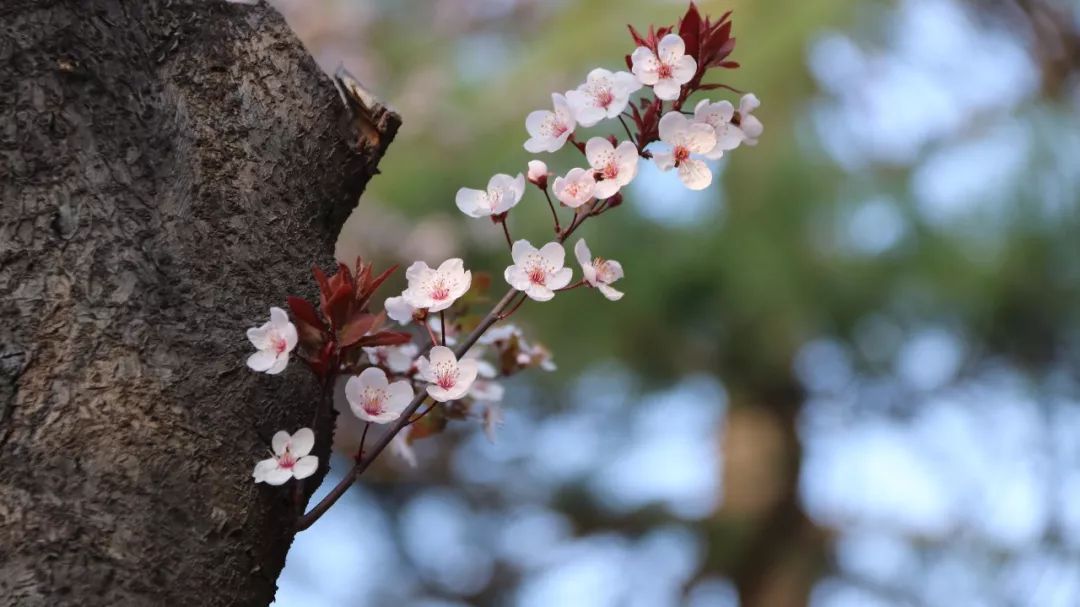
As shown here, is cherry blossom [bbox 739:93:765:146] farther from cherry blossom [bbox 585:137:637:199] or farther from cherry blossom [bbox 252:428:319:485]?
cherry blossom [bbox 252:428:319:485]

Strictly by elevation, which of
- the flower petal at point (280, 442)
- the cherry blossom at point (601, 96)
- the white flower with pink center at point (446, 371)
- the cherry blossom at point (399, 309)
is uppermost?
the cherry blossom at point (601, 96)

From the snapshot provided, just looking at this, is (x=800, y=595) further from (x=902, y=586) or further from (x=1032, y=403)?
(x=1032, y=403)

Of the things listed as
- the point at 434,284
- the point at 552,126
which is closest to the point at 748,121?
the point at 552,126

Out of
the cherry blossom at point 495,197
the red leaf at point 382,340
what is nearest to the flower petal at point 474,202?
the cherry blossom at point 495,197

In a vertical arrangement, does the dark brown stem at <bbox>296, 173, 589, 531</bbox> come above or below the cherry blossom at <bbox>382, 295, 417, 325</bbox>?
below

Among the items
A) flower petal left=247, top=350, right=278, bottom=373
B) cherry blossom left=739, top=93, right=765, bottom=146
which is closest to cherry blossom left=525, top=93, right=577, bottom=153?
cherry blossom left=739, top=93, right=765, bottom=146

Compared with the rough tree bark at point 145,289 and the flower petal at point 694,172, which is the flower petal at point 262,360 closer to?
the rough tree bark at point 145,289
